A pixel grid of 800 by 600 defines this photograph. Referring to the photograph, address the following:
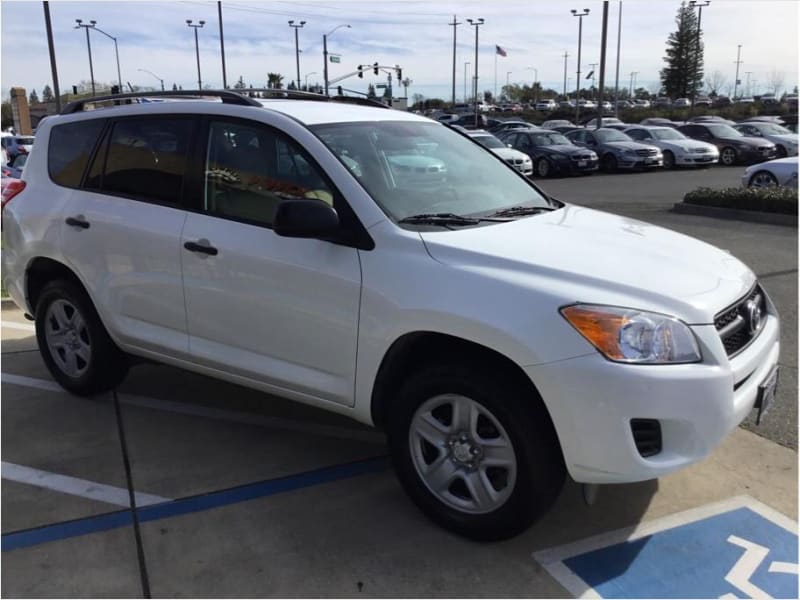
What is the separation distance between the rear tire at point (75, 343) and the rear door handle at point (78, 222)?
41 centimetres

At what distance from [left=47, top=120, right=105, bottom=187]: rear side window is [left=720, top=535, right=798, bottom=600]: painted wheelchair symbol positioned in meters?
4.16

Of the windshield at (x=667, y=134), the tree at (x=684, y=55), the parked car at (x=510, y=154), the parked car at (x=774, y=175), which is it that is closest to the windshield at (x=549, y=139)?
the parked car at (x=510, y=154)

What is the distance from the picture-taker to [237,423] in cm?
452

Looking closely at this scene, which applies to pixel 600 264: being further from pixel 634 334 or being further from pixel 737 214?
pixel 737 214

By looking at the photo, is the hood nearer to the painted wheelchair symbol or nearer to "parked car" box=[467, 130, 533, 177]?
the painted wheelchair symbol

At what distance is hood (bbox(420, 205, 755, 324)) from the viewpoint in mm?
2871

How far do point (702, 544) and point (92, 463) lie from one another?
3073 mm

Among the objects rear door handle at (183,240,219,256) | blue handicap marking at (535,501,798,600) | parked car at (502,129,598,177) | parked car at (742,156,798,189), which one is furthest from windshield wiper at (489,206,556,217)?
parked car at (502,129,598,177)

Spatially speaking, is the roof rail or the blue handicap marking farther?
the roof rail

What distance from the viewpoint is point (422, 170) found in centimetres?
389

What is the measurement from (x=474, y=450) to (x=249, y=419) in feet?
6.27

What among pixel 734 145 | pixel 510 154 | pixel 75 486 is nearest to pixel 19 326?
pixel 75 486

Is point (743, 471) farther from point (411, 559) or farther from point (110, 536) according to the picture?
point (110, 536)

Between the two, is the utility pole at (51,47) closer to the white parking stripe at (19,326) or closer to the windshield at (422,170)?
the white parking stripe at (19,326)
